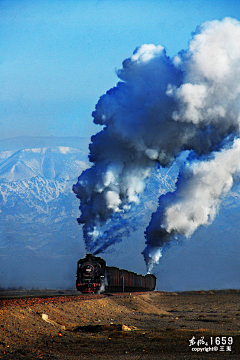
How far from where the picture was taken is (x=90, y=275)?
182 feet

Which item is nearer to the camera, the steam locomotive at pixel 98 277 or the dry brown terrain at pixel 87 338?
the dry brown terrain at pixel 87 338

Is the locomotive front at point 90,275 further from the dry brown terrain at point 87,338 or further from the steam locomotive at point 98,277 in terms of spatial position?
the dry brown terrain at point 87,338

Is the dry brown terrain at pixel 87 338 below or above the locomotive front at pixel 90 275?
below

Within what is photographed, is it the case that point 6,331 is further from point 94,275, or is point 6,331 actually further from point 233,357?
point 94,275

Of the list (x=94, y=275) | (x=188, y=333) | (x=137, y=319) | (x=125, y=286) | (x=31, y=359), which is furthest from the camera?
(x=125, y=286)

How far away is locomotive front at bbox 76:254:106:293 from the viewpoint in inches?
2179

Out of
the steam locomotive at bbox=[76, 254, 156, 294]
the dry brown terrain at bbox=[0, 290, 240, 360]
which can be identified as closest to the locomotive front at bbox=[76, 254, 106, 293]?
the steam locomotive at bbox=[76, 254, 156, 294]

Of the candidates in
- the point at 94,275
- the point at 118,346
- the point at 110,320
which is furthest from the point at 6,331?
the point at 94,275

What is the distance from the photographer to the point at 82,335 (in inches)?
1125

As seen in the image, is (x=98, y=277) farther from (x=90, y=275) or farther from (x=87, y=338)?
(x=87, y=338)

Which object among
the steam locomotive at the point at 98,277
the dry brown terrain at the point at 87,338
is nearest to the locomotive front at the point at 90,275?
the steam locomotive at the point at 98,277

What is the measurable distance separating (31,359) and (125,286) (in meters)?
47.8

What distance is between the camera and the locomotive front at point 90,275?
182 feet

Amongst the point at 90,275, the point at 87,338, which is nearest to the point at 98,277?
the point at 90,275
